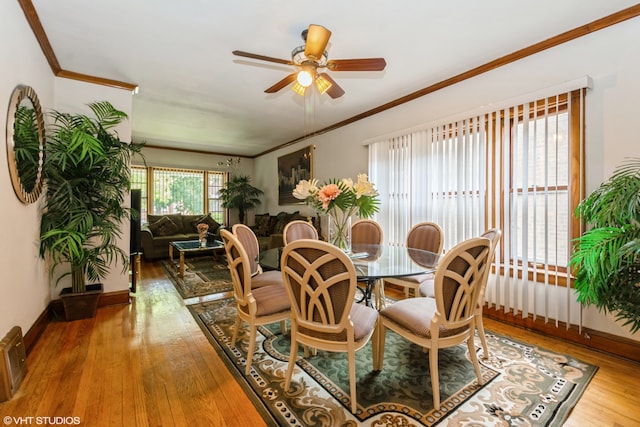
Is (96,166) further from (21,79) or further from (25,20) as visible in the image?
(25,20)

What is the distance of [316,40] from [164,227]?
553 centimetres

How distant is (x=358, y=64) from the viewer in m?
1.99

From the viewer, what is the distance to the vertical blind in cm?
230

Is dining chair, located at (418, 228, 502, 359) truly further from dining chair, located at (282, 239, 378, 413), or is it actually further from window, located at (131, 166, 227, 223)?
window, located at (131, 166, 227, 223)

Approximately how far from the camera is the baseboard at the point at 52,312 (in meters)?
2.20

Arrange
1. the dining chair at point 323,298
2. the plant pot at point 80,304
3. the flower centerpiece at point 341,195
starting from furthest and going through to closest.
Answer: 1. the plant pot at point 80,304
2. the flower centerpiece at point 341,195
3. the dining chair at point 323,298

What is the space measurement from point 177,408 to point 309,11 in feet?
8.73

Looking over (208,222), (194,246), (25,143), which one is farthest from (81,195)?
(208,222)

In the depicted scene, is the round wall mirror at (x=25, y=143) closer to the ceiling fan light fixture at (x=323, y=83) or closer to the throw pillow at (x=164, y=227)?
the ceiling fan light fixture at (x=323, y=83)

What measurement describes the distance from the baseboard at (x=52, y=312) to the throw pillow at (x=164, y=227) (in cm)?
291

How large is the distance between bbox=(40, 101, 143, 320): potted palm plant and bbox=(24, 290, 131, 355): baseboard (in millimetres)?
148

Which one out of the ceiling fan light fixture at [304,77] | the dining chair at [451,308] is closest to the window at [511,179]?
the dining chair at [451,308]

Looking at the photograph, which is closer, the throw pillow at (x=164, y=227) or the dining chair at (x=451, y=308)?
the dining chair at (x=451, y=308)

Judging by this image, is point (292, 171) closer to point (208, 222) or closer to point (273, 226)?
point (273, 226)
